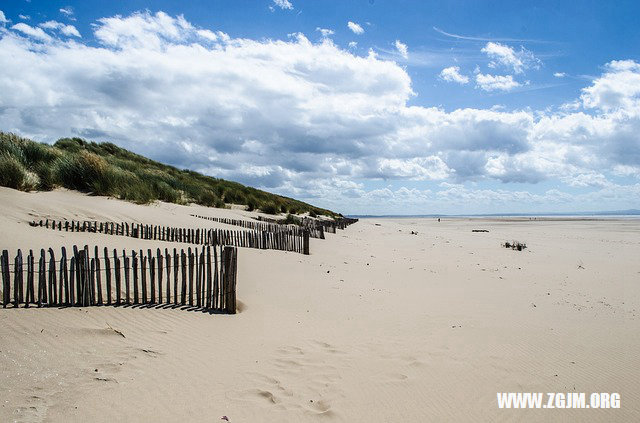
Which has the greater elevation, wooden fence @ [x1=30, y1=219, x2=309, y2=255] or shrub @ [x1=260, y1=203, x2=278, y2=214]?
shrub @ [x1=260, y1=203, x2=278, y2=214]

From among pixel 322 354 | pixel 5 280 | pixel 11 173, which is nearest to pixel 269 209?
pixel 11 173

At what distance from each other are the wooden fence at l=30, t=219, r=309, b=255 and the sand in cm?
179

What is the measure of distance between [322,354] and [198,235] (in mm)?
8797

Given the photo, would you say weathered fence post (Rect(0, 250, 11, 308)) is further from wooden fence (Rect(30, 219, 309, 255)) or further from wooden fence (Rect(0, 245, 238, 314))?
wooden fence (Rect(30, 219, 309, 255))

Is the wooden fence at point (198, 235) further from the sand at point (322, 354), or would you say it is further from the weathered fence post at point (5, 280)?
the weathered fence post at point (5, 280)

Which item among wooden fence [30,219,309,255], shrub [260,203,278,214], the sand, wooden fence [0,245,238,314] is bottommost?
the sand

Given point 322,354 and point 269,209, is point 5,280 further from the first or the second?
point 269,209

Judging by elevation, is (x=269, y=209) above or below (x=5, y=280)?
above

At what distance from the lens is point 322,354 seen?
5070mm

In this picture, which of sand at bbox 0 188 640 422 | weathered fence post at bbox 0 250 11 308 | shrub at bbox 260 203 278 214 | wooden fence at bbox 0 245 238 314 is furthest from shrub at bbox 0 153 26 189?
shrub at bbox 260 203 278 214

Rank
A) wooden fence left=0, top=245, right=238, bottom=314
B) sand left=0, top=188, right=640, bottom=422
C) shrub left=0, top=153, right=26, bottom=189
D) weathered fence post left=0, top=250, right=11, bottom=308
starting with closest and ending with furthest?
sand left=0, top=188, right=640, bottom=422 → weathered fence post left=0, top=250, right=11, bottom=308 → wooden fence left=0, top=245, right=238, bottom=314 → shrub left=0, top=153, right=26, bottom=189

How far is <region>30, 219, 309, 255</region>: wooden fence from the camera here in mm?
10930

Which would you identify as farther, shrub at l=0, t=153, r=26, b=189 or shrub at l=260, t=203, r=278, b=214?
shrub at l=260, t=203, r=278, b=214

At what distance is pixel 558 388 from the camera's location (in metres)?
4.43
